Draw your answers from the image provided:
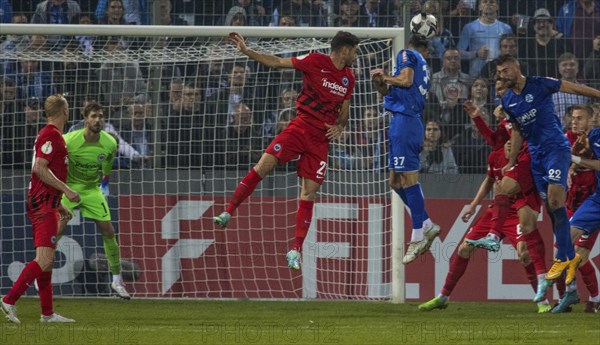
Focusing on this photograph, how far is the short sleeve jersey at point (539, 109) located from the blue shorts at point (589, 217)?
157cm

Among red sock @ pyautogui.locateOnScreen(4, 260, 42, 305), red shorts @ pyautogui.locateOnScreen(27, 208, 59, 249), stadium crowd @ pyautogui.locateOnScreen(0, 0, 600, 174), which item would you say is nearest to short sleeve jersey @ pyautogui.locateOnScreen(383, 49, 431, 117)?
stadium crowd @ pyautogui.locateOnScreen(0, 0, 600, 174)

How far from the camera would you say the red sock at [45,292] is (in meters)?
10.7

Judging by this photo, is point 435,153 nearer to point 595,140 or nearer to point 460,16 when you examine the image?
point 460,16

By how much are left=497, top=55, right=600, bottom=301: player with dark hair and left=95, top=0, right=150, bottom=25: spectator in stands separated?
5433mm

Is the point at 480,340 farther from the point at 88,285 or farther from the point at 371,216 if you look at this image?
the point at 88,285

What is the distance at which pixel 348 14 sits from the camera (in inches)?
575

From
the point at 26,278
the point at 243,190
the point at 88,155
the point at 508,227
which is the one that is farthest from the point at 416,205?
the point at 26,278

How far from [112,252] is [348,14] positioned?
4.35m

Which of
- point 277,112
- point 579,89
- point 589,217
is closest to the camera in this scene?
point 579,89

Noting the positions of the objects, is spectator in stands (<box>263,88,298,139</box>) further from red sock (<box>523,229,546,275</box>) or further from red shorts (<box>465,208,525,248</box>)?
red sock (<box>523,229,546,275</box>)

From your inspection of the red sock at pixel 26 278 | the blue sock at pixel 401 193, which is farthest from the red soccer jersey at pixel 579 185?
the red sock at pixel 26 278

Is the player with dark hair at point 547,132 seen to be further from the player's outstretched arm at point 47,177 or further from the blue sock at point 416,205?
the player's outstretched arm at point 47,177

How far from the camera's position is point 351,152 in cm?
1427

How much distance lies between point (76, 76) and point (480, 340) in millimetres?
7458
